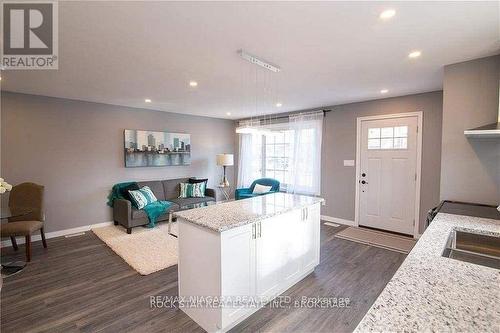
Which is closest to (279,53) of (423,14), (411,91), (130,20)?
(423,14)

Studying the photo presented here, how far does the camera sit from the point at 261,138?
21.2ft

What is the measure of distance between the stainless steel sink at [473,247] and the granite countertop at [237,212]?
4.29ft

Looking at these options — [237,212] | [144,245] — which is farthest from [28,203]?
[237,212]

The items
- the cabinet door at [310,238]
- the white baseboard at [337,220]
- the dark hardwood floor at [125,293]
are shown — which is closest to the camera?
the dark hardwood floor at [125,293]

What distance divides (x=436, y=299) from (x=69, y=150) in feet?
17.6

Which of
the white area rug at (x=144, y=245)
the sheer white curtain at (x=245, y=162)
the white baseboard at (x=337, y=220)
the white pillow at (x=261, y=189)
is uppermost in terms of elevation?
the sheer white curtain at (x=245, y=162)

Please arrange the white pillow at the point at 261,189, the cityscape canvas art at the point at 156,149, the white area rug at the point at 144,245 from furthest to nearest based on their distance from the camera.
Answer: the white pillow at the point at 261,189 < the cityscape canvas art at the point at 156,149 < the white area rug at the point at 144,245

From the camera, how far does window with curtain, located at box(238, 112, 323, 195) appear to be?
519 cm

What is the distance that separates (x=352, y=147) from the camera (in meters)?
4.73

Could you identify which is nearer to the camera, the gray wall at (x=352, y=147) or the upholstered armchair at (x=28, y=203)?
the upholstered armchair at (x=28, y=203)

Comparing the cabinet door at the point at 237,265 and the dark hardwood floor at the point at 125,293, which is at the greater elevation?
the cabinet door at the point at 237,265

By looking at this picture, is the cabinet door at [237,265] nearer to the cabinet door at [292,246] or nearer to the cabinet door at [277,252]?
the cabinet door at [277,252]

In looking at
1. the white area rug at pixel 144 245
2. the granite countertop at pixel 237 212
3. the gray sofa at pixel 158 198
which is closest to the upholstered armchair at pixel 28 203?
the white area rug at pixel 144 245

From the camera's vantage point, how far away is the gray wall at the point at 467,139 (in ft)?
7.91
